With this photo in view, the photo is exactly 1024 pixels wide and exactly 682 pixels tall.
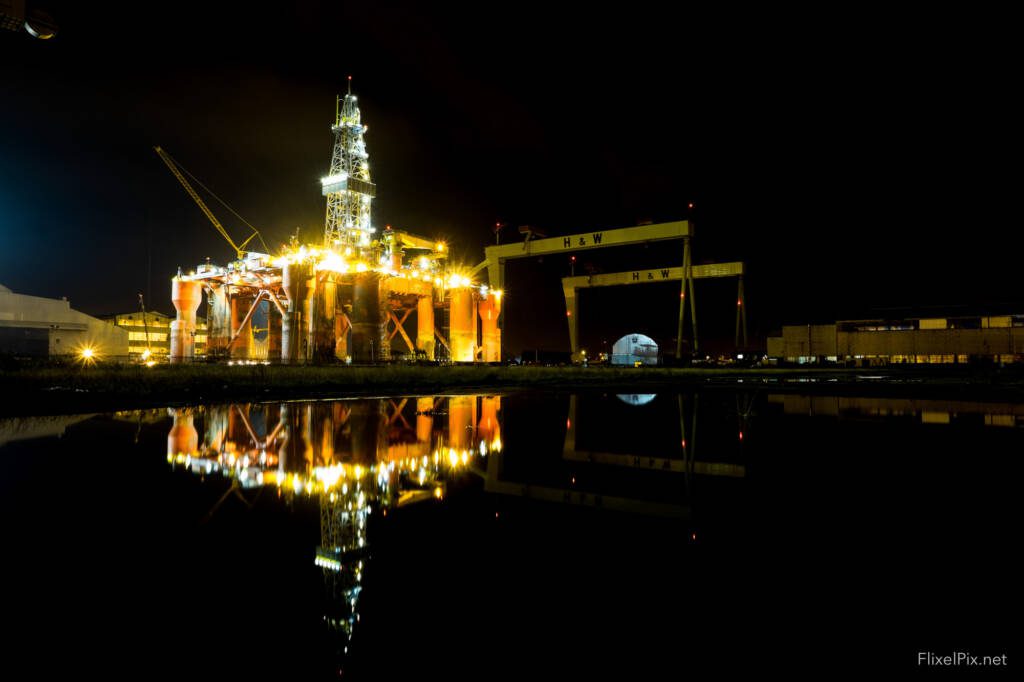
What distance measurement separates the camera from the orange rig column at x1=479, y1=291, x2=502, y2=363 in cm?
5869

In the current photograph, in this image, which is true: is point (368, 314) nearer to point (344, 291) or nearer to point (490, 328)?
point (344, 291)

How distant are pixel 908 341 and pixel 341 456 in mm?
69145

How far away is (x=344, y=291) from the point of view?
5362 cm

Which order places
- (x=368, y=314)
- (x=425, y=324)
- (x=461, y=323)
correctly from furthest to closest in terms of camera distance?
(x=425, y=324) → (x=461, y=323) → (x=368, y=314)

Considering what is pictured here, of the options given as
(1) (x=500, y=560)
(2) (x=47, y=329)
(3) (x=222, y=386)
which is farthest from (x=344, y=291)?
(1) (x=500, y=560)

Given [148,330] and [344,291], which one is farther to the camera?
[148,330]

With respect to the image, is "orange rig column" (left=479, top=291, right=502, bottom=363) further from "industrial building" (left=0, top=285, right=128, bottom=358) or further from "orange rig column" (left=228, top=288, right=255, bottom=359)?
"industrial building" (left=0, top=285, right=128, bottom=358)

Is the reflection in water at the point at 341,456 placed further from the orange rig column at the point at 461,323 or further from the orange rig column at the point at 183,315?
the orange rig column at the point at 183,315

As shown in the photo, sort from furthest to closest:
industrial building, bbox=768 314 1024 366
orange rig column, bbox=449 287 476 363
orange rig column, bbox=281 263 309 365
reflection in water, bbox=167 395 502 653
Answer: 1. industrial building, bbox=768 314 1024 366
2. orange rig column, bbox=449 287 476 363
3. orange rig column, bbox=281 263 309 365
4. reflection in water, bbox=167 395 502 653

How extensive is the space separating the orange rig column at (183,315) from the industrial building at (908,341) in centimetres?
6670

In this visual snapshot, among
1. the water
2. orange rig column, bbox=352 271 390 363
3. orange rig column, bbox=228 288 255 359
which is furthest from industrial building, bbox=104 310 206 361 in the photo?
the water

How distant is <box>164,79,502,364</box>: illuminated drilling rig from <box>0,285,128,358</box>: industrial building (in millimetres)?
6365

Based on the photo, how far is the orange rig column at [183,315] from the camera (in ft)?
177

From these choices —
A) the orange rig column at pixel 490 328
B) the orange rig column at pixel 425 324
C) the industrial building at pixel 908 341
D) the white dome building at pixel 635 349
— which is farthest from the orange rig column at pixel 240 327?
the industrial building at pixel 908 341
